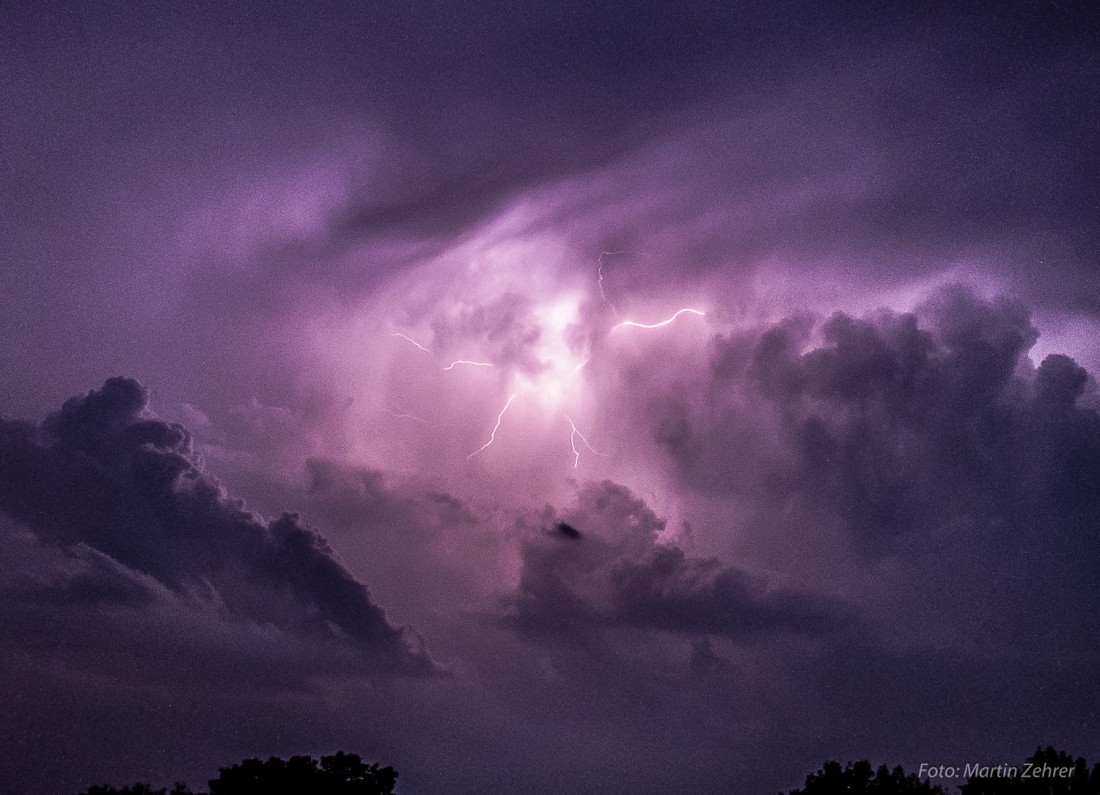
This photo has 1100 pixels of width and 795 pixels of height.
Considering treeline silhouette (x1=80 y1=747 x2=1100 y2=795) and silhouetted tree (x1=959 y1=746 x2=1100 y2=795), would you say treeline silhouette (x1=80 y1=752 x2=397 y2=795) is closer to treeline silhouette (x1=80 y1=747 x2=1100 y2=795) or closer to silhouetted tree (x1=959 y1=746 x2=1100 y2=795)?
treeline silhouette (x1=80 y1=747 x2=1100 y2=795)

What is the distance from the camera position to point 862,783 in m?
56.4

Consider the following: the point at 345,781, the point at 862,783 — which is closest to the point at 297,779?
the point at 345,781

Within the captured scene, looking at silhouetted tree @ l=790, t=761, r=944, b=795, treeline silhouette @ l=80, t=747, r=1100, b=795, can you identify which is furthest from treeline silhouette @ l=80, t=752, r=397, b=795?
silhouetted tree @ l=790, t=761, r=944, b=795

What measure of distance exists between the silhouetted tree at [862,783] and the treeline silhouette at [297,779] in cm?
2275

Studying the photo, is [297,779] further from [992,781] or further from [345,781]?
[992,781]

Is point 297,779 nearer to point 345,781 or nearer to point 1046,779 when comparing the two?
point 345,781

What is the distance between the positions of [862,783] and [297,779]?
28.8 metres

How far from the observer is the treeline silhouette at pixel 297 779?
5688 cm

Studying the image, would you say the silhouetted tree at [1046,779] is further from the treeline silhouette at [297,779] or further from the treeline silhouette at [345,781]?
the treeline silhouette at [297,779]

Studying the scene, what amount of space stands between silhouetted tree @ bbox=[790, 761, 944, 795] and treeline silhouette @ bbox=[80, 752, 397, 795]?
74.6 ft

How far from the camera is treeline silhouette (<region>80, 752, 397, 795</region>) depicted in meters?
56.9

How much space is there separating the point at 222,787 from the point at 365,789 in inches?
286

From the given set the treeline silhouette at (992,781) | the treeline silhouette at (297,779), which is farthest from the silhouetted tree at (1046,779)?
the treeline silhouette at (297,779)

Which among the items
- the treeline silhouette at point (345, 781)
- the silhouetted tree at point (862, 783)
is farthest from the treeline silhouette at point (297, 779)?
the silhouetted tree at point (862, 783)
